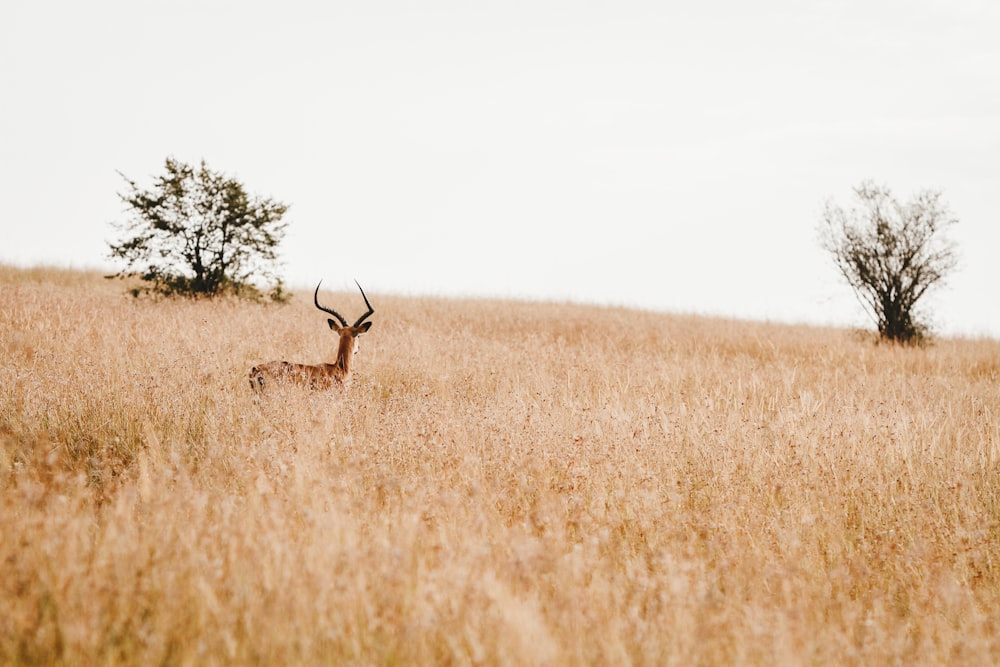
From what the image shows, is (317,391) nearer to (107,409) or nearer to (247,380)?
(247,380)

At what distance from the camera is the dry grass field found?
8.97 feet

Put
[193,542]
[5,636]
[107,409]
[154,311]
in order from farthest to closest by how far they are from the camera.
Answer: [154,311] < [107,409] < [193,542] < [5,636]

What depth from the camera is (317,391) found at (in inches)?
279

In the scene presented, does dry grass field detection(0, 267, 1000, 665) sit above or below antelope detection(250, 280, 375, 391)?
below

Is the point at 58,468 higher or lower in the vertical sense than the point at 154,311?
lower

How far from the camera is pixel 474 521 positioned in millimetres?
3971

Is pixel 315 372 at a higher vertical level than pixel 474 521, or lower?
higher

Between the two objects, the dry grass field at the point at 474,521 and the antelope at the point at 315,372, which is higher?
the antelope at the point at 315,372

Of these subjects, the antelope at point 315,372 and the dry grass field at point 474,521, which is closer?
the dry grass field at point 474,521

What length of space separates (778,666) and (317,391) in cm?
544

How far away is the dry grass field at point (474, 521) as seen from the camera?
8.97ft

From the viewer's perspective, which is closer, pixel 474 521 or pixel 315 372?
pixel 474 521

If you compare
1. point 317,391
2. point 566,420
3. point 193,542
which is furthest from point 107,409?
point 566,420

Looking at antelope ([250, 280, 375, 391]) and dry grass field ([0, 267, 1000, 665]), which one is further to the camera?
antelope ([250, 280, 375, 391])
